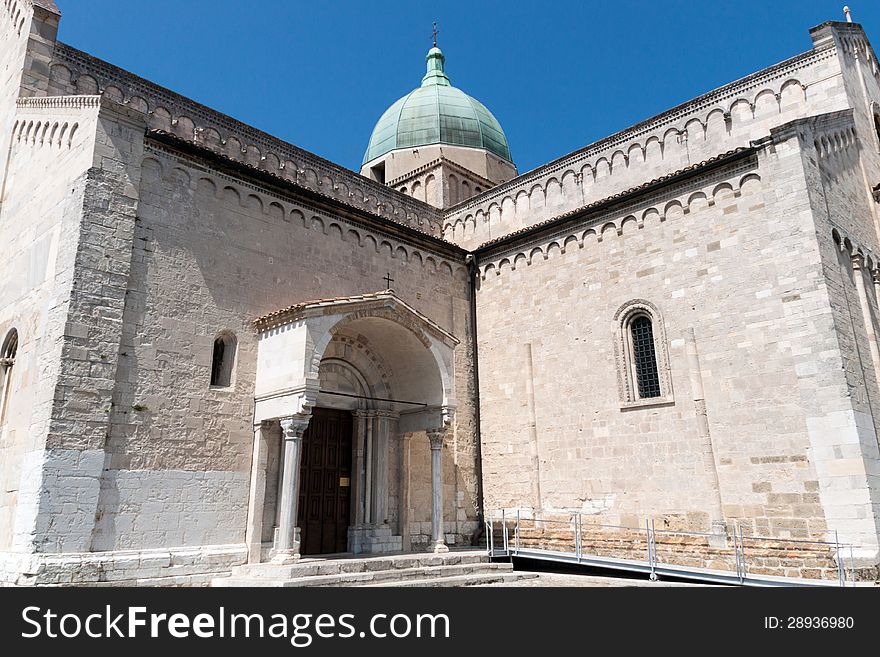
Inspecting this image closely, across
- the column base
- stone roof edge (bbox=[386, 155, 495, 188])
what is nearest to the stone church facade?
the column base

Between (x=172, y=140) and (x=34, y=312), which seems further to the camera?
(x=172, y=140)

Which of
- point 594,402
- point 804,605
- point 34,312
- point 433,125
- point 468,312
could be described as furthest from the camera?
point 433,125

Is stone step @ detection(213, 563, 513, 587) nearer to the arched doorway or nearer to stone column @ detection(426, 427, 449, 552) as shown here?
stone column @ detection(426, 427, 449, 552)

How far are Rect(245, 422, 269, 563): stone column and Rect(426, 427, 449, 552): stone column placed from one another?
334 cm

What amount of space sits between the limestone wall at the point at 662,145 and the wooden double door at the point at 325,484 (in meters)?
7.53

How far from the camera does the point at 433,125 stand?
23.1m

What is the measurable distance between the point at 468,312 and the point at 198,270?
7459 mm


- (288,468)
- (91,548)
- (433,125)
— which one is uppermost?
(433,125)

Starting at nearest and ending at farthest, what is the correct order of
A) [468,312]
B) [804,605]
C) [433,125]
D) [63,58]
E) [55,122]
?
1. [804,605]
2. [55,122]
3. [63,58]
4. [468,312]
5. [433,125]

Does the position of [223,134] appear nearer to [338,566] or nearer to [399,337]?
[399,337]

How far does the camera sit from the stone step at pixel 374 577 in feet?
32.5

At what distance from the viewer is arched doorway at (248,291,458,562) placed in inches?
458

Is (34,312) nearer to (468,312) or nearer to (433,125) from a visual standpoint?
(468,312)

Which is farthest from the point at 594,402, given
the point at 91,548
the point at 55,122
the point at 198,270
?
the point at 55,122
